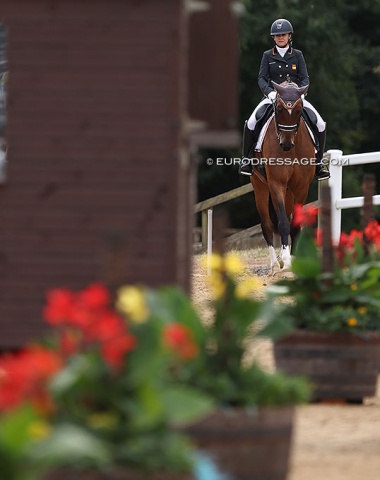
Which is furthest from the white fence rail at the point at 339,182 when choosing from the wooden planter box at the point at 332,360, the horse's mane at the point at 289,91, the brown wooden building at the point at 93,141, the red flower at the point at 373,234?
the wooden planter box at the point at 332,360

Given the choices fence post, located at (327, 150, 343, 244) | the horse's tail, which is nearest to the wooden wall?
fence post, located at (327, 150, 343, 244)

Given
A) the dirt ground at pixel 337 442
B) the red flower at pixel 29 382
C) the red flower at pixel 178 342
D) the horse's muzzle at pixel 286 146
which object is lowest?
the dirt ground at pixel 337 442

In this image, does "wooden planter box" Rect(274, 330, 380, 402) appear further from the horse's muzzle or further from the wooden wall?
the horse's muzzle

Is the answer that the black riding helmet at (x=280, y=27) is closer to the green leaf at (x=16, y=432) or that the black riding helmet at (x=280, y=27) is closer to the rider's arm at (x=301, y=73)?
the rider's arm at (x=301, y=73)

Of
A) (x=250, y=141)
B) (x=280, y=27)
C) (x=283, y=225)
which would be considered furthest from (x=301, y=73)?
(x=283, y=225)

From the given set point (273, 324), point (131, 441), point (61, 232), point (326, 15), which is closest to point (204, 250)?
point (326, 15)

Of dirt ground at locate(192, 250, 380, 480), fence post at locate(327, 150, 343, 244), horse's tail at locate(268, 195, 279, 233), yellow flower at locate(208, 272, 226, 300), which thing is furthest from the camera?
horse's tail at locate(268, 195, 279, 233)

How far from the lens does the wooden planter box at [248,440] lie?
6.47 meters

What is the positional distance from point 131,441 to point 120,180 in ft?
16.3

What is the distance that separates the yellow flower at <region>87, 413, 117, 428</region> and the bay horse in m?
14.6

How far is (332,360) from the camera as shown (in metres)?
9.97

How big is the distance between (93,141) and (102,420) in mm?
5039

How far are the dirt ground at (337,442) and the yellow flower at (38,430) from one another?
242 cm

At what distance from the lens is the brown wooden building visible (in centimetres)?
1016
